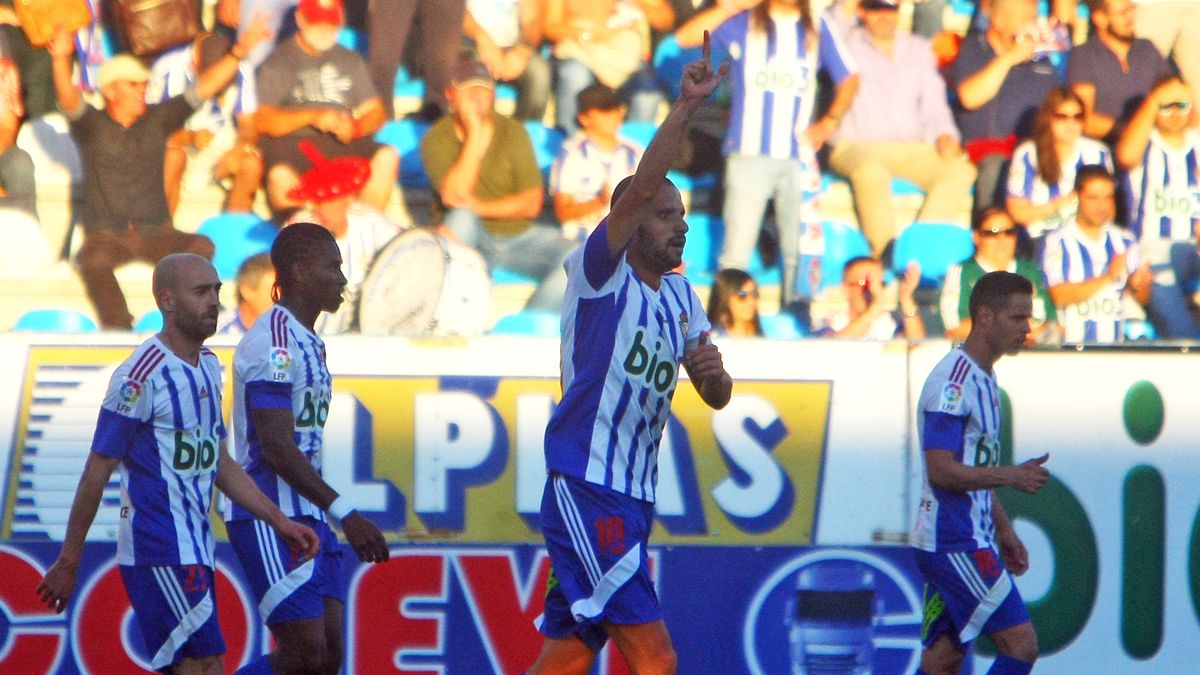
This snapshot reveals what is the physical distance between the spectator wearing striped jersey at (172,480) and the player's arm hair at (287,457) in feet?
0.34

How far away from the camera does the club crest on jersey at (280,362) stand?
512 cm

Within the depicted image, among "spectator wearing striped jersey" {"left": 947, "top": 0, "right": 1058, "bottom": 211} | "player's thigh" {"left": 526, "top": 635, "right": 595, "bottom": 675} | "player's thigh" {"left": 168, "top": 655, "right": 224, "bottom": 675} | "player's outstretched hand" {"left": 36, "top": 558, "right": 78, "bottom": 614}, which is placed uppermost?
"spectator wearing striped jersey" {"left": 947, "top": 0, "right": 1058, "bottom": 211}

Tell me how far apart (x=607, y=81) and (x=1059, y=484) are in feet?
10.7

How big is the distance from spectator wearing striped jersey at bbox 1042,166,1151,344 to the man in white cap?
4424 millimetres

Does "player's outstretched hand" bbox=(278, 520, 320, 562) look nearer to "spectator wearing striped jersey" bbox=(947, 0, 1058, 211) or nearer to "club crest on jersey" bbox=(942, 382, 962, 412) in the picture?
"club crest on jersey" bbox=(942, 382, 962, 412)

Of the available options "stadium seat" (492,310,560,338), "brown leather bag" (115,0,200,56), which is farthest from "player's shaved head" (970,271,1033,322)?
"brown leather bag" (115,0,200,56)

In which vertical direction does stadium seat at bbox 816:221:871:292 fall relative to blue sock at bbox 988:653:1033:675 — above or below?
above

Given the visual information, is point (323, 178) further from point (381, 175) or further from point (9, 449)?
point (9, 449)

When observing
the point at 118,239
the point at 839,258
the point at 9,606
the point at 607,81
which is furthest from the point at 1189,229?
the point at 9,606

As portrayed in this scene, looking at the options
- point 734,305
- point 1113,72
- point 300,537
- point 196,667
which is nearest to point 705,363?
point 300,537

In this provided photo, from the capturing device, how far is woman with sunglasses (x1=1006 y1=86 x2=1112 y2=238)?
830 centimetres

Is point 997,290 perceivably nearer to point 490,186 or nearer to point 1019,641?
point 1019,641

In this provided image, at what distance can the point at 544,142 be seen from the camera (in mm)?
8320

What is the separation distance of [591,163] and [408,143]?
990mm
